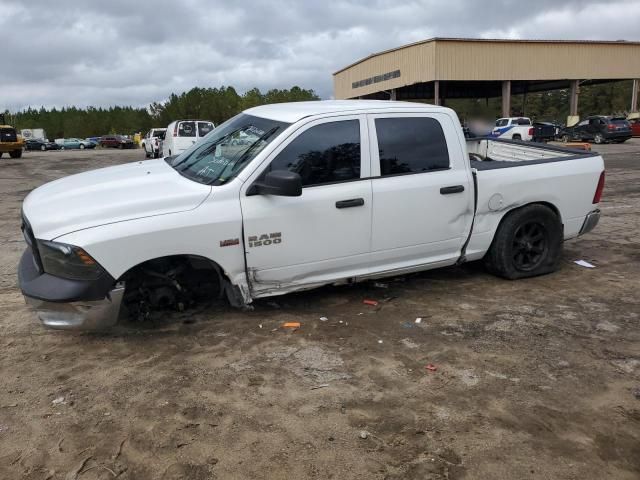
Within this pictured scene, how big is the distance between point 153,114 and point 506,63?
7211 cm

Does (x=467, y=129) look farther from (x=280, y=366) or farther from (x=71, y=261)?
(x=71, y=261)

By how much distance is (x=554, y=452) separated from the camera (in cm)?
281

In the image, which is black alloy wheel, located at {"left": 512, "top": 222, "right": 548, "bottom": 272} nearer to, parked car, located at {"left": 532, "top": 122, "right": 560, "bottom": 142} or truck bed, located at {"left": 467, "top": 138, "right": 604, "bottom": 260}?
truck bed, located at {"left": 467, "top": 138, "right": 604, "bottom": 260}

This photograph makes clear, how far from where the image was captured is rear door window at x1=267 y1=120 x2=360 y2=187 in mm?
4289

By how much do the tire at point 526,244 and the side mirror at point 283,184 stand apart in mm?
2427

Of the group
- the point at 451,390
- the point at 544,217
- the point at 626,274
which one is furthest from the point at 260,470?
the point at 626,274

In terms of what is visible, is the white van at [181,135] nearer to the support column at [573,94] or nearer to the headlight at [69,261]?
the headlight at [69,261]

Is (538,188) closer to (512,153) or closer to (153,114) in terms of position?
(512,153)

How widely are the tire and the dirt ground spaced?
30cm

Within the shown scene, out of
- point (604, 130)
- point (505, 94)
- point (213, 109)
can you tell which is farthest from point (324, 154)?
point (213, 109)

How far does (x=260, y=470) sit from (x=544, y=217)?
4074mm

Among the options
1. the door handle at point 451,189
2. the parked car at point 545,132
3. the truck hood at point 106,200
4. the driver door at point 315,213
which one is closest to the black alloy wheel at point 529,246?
the door handle at point 451,189

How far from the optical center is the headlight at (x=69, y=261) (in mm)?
3625

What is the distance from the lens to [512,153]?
21.1 feet
